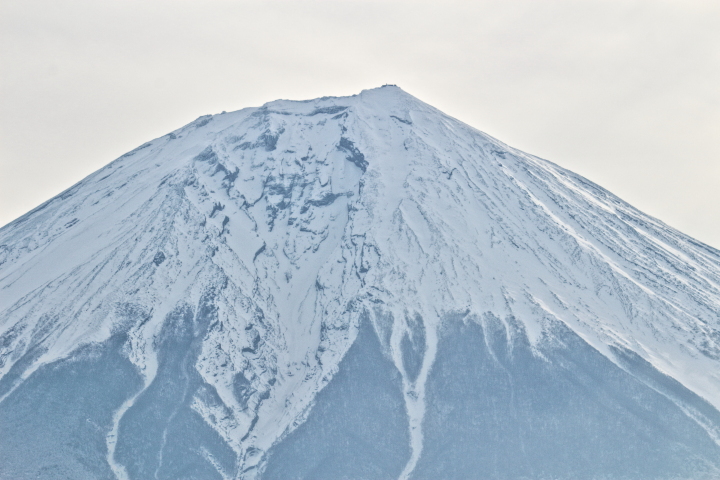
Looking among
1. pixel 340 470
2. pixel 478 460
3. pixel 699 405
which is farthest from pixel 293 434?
pixel 699 405

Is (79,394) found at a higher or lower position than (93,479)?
higher

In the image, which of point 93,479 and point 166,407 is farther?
point 166,407

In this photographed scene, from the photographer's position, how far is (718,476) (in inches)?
7308

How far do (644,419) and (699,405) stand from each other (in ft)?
32.7

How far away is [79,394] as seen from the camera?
197375 mm

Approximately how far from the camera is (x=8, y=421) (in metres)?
193

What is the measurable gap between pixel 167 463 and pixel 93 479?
11.6 metres

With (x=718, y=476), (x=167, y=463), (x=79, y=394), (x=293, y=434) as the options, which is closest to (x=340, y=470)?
(x=293, y=434)

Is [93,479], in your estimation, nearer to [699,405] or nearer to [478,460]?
[478,460]

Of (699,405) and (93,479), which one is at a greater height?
(699,405)

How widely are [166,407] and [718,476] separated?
88.3 m

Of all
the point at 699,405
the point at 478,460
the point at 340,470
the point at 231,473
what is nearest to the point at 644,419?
the point at 699,405

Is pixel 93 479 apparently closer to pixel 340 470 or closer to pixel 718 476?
pixel 340 470

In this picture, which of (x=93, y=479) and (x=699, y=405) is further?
(x=699, y=405)
